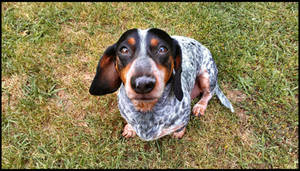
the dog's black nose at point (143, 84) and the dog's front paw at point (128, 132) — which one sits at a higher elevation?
the dog's black nose at point (143, 84)

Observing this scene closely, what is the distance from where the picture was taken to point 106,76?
2.76 metres

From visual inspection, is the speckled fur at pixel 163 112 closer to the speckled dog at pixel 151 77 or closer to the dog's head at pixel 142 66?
the speckled dog at pixel 151 77

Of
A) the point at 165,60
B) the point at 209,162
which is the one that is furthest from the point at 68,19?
the point at 209,162

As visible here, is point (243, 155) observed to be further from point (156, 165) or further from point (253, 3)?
point (253, 3)

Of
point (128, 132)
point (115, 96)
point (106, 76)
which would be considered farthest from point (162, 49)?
point (115, 96)

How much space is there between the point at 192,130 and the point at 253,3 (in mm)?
3481

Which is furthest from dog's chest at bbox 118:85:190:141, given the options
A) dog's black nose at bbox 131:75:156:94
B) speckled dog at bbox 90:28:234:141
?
dog's black nose at bbox 131:75:156:94

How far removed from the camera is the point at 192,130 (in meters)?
3.72

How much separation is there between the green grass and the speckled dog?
0.49m

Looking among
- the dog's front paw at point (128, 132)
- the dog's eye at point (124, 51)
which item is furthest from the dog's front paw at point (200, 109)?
the dog's eye at point (124, 51)

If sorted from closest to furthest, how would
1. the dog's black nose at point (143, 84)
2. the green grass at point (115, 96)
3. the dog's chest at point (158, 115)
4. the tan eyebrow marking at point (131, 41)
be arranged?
the dog's black nose at point (143, 84), the tan eyebrow marking at point (131, 41), the dog's chest at point (158, 115), the green grass at point (115, 96)

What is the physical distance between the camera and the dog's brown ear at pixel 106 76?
8.64ft

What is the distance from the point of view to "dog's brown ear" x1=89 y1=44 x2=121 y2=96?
8.64 ft

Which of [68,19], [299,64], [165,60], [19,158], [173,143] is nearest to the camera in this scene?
[165,60]
